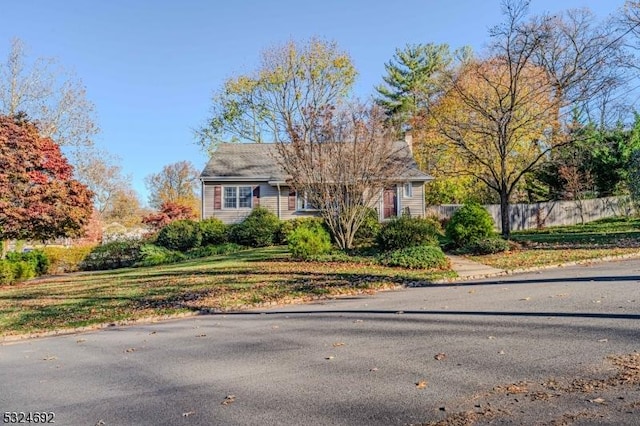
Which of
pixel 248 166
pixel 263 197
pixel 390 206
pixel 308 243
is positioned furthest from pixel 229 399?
pixel 248 166

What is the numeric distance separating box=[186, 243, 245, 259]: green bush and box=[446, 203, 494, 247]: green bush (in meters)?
10.5

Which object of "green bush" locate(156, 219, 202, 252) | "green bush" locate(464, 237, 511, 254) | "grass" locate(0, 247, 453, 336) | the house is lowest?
"grass" locate(0, 247, 453, 336)

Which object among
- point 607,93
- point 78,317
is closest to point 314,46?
point 607,93

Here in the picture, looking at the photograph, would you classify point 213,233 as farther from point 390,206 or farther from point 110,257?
point 390,206

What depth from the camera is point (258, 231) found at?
75.3 feet

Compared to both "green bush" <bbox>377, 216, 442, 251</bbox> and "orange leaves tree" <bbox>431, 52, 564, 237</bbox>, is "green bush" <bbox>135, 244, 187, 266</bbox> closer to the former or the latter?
"green bush" <bbox>377, 216, 442, 251</bbox>

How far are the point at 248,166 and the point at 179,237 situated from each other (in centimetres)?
666

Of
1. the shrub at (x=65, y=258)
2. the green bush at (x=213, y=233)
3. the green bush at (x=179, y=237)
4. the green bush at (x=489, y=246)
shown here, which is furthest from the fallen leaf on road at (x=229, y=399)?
the green bush at (x=213, y=233)

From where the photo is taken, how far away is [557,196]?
1316 inches

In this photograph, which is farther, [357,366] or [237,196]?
[237,196]

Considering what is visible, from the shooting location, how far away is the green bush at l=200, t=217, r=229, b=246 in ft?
78.4

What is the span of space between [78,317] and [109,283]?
483 cm

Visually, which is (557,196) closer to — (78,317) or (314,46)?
(314,46)

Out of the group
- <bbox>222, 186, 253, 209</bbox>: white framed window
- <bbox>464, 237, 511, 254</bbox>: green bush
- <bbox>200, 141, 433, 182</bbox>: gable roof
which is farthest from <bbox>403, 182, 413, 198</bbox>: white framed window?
<bbox>464, 237, 511, 254</bbox>: green bush
